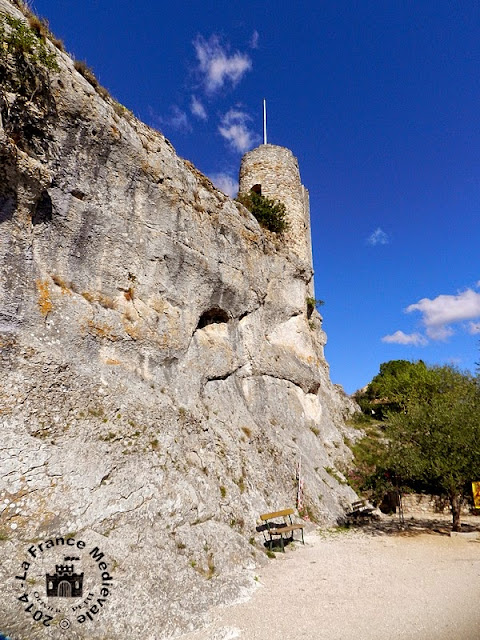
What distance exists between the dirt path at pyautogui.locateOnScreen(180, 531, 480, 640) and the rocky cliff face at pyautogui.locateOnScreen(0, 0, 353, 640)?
28.0 inches

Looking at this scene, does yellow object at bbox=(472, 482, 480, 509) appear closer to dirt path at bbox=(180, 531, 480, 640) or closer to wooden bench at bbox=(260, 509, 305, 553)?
dirt path at bbox=(180, 531, 480, 640)

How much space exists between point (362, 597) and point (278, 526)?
4444 millimetres

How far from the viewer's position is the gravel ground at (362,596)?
19.6 feet

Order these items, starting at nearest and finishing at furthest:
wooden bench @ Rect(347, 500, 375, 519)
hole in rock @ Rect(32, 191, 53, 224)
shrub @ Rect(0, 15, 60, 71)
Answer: shrub @ Rect(0, 15, 60, 71), hole in rock @ Rect(32, 191, 53, 224), wooden bench @ Rect(347, 500, 375, 519)

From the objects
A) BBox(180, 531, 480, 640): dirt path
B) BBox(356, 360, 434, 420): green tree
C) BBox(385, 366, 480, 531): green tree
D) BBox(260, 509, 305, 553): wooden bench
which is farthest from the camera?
BBox(356, 360, 434, 420): green tree

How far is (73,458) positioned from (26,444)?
0.95 metres

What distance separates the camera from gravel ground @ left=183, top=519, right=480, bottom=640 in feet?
19.6

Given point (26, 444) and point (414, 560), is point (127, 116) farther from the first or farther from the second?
point (414, 560)

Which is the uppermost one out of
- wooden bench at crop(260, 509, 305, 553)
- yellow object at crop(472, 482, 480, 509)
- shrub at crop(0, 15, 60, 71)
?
shrub at crop(0, 15, 60, 71)

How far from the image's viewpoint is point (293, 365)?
17938mm

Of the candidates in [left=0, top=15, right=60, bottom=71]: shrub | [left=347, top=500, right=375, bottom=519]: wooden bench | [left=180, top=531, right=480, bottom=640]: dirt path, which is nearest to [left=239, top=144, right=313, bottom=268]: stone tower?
[left=347, top=500, right=375, bottom=519]: wooden bench

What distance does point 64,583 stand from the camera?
6.14m

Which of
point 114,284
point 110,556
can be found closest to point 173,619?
point 110,556

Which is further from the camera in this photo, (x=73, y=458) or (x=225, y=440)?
(x=225, y=440)
